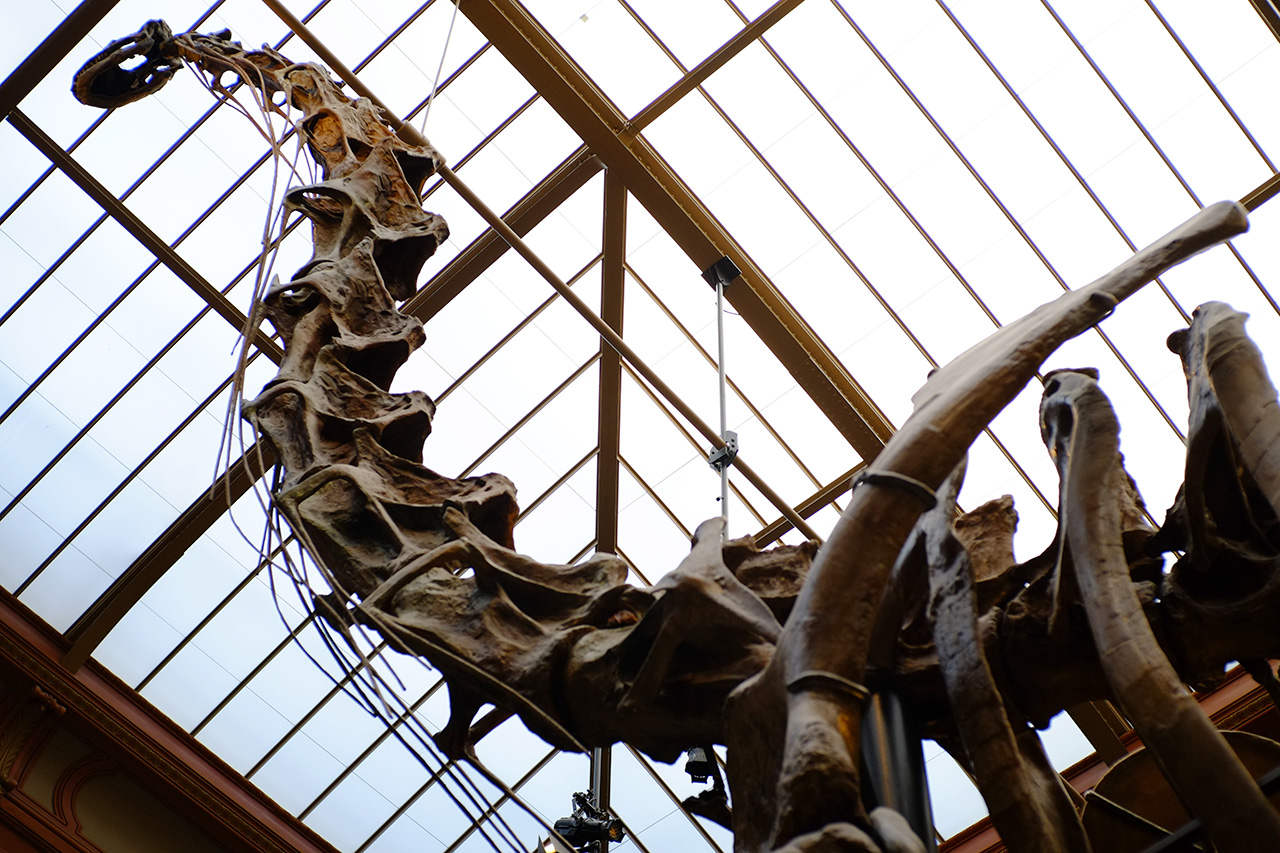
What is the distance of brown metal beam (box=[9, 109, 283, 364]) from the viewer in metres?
11.2

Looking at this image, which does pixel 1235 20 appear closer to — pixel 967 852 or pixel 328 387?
pixel 967 852

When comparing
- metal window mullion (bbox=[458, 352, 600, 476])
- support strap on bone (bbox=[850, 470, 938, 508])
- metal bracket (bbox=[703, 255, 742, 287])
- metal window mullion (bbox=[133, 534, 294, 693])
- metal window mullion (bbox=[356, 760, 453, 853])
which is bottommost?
metal window mullion (bbox=[356, 760, 453, 853])

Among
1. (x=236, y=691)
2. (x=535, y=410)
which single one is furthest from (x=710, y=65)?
(x=236, y=691)

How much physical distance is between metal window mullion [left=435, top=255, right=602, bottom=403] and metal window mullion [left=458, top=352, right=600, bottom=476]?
640 mm

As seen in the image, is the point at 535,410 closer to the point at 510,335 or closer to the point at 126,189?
the point at 510,335

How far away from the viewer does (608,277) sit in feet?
36.8

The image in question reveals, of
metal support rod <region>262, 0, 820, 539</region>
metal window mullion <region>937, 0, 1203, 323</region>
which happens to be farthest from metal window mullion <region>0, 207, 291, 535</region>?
metal window mullion <region>937, 0, 1203, 323</region>

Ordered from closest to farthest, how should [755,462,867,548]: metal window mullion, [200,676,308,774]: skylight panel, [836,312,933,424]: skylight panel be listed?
[836,312,933,424]: skylight panel < [755,462,867,548]: metal window mullion < [200,676,308,774]: skylight panel

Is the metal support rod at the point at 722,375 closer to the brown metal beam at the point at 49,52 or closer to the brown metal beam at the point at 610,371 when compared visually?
the brown metal beam at the point at 610,371

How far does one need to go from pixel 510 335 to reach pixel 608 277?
1133 millimetres

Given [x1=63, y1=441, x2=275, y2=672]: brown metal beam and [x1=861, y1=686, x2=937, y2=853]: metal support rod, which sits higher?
[x1=63, y1=441, x2=275, y2=672]: brown metal beam

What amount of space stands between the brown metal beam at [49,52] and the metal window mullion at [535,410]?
195 inches

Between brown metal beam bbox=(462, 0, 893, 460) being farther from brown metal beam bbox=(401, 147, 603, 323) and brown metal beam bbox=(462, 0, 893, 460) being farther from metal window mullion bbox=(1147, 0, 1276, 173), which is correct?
metal window mullion bbox=(1147, 0, 1276, 173)

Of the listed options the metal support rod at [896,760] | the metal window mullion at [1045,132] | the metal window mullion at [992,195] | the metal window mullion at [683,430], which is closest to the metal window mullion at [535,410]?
the metal window mullion at [683,430]
